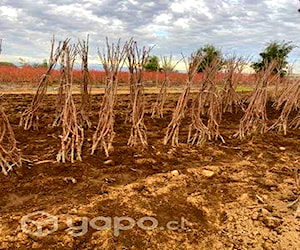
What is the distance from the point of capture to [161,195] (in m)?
2.76

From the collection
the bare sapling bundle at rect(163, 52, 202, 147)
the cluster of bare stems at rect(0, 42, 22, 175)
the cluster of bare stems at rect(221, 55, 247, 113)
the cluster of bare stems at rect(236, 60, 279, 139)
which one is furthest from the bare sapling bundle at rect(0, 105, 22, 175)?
the cluster of bare stems at rect(221, 55, 247, 113)

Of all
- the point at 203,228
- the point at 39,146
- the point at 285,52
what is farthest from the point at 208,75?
the point at 285,52

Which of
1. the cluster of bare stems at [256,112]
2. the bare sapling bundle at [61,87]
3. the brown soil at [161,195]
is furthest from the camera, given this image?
the cluster of bare stems at [256,112]

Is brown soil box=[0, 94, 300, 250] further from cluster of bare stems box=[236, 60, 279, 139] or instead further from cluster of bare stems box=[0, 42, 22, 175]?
cluster of bare stems box=[236, 60, 279, 139]

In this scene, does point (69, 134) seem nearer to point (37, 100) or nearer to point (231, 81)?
point (37, 100)

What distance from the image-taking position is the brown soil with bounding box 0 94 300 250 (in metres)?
2.15

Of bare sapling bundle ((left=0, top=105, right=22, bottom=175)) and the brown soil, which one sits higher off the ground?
bare sapling bundle ((left=0, top=105, right=22, bottom=175))

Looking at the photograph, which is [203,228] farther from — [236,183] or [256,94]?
[256,94]

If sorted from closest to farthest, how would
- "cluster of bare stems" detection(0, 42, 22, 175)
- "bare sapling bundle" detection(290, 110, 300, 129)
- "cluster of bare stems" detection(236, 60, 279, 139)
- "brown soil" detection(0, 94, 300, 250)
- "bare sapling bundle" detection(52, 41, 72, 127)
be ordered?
1. "brown soil" detection(0, 94, 300, 250)
2. "cluster of bare stems" detection(0, 42, 22, 175)
3. "bare sapling bundle" detection(52, 41, 72, 127)
4. "cluster of bare stems" detection(236, 60, 279, 139)
5. "bare sapling bundle" detection(290, 110, 300, 129)

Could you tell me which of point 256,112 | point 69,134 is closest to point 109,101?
point 69,134

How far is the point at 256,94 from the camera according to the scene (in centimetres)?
534

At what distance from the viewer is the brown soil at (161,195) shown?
2.15 m

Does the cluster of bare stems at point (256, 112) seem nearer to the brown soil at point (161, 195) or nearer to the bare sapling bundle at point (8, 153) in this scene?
the brown soil at point (161, 195)

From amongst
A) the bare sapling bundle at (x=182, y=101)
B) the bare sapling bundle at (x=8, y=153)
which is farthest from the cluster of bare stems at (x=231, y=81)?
the bare sapling bundle at (x=8, y=153)
